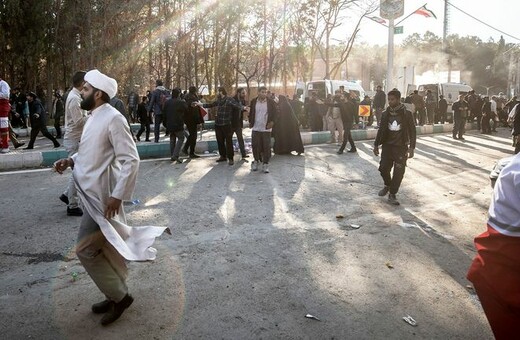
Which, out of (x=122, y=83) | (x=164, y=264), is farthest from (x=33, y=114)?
(x=122, y=83)

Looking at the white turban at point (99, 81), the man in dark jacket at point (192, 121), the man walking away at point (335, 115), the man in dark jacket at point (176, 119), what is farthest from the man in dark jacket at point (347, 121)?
the white turban at point (99, 81)

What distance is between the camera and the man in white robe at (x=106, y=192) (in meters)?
3.19

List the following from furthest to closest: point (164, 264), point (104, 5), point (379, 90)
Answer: point (104, 5), point (379, 90), point (164, 264)

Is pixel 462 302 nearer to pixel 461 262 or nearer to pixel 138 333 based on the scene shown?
pixel 461 262

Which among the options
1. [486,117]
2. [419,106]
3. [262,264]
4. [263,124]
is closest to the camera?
[262,264]

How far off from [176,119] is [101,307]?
757cm

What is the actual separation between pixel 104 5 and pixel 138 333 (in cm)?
2366

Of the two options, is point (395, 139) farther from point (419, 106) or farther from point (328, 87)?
point (328, 87)

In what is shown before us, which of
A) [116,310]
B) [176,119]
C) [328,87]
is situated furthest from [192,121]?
[328,87]

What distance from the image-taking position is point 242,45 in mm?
34438

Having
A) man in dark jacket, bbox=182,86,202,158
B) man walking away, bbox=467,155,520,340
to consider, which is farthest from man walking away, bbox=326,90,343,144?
man walking away, bbox=467,155,520,340

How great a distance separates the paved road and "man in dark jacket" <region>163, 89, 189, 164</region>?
236 cm

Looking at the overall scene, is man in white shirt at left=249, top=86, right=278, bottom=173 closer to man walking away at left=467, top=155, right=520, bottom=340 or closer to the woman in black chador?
the woman in black chador

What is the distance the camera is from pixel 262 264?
176 inches
